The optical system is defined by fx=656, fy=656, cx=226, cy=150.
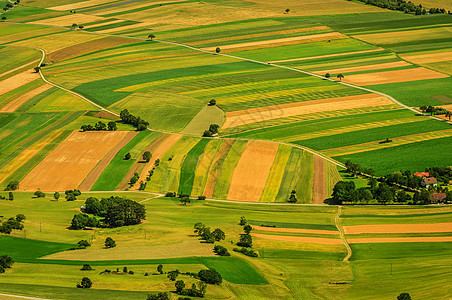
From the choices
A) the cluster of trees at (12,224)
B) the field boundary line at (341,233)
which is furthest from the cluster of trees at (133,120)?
the field boundary line at (341,233)

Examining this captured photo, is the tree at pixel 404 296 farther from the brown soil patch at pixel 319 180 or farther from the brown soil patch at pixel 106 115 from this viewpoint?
the brown soil patch at pixel 106 115

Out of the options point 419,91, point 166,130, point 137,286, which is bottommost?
point 137,286

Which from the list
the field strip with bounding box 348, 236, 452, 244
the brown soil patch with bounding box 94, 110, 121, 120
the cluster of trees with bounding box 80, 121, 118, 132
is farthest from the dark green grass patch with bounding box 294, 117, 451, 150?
the brown soil patch with bounding box 94, 110, 121, 120

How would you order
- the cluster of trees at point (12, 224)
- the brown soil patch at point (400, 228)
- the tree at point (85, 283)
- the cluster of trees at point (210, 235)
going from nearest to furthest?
the tree at point (85, 283)
the cluster of trees at point (210, 235)
the cluster of trees at point (12, 224)
the brown soil patch at point (400, 228)

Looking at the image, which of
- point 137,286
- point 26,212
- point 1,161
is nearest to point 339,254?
point 137,286

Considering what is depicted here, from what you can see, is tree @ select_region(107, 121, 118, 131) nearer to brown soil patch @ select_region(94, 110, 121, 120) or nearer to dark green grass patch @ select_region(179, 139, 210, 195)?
brown soil patch @ select_region(94, 110, 121, 120)

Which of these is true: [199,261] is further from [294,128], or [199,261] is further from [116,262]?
[294,128]

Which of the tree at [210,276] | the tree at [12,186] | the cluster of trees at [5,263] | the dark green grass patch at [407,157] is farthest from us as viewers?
the dark green grass patch at [407,157]
